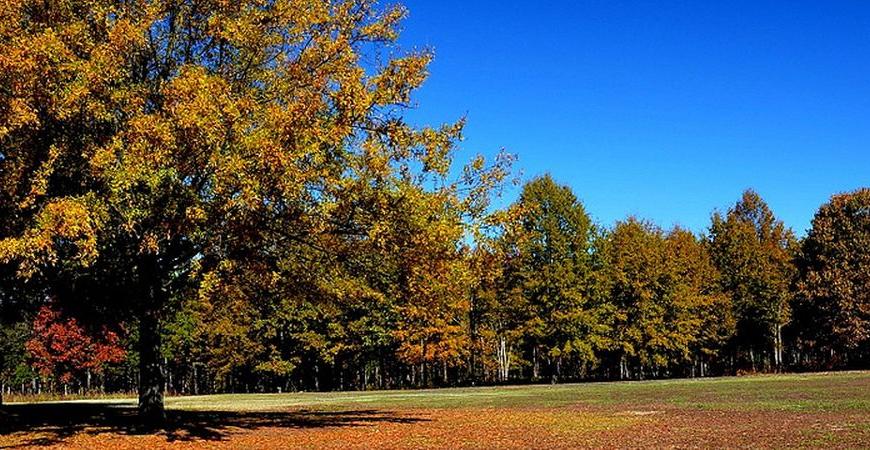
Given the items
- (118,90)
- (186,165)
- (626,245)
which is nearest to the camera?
(186,165)

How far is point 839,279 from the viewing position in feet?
225

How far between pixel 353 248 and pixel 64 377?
2988 inches

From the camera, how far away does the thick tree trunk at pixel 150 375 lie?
22.3 metres

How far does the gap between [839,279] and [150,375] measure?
62.2 metres

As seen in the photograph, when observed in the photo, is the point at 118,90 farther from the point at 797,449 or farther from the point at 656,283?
the point at 656,283

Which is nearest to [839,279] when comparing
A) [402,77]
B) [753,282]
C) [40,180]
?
[753,282]

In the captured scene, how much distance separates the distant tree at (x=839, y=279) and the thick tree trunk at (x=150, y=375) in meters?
59.8

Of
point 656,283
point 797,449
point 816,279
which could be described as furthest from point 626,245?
point 797,449

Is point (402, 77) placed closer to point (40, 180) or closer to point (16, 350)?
point (40, 180)

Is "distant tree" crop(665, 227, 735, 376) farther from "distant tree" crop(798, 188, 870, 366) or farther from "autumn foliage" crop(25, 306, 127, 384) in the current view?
"autumn foliage" crop(25, 306, 127, 384)

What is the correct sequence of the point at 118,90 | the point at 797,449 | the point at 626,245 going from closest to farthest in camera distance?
the point at 797,449
the point at 118,90
the point at 626,245

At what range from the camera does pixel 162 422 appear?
73.8ft

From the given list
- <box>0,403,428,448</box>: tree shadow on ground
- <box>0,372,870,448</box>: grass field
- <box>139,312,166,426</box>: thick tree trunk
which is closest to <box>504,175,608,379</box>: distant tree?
<box>0,372,870,448</box>: grass field

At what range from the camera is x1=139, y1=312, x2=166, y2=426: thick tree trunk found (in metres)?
22.3
